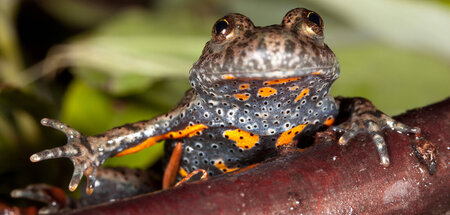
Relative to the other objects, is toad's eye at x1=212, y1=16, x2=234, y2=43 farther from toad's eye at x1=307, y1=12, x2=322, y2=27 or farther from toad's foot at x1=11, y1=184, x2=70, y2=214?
toad's foot at x1=11, y1=184, x2=70, y2=214

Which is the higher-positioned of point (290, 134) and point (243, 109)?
point (243, 109)

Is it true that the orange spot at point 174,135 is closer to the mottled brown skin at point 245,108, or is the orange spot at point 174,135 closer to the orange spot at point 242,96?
the mottled brown skin at point 245,108

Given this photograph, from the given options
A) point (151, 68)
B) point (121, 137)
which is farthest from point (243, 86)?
point (151, 68)

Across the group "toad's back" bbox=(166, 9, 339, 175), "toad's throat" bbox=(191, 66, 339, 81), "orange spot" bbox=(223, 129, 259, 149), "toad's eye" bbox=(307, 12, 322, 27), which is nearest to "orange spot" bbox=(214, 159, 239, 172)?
"toad's back" bbox=(166, 9, 339, 175)

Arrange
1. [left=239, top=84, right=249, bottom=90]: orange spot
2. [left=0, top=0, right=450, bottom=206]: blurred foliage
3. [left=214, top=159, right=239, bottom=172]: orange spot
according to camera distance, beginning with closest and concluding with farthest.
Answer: [left=239, top=84, right=249, bottom=90]: orange spot → [left=214, top=159, right=239, bottom=172]: orange spot → [left=0, top=0, right=450, bottom=206]: blurred foliage

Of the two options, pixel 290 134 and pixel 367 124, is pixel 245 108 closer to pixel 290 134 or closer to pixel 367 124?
pixel 290 134

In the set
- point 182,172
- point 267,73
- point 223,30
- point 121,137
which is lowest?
point 182,172

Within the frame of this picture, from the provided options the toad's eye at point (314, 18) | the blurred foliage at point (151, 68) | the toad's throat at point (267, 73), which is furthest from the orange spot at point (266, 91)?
the blurred foliage at point (151, 68)
